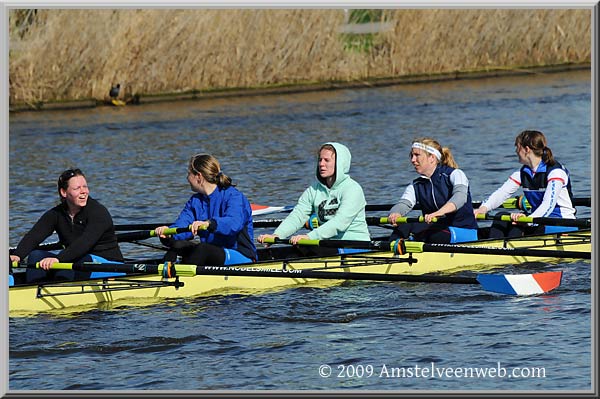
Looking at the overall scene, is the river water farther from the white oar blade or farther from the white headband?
the white headband

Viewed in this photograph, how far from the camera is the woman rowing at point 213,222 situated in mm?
10656

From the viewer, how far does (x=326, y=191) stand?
1145 centimetres

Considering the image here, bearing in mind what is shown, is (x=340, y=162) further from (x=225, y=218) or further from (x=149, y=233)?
(x=149, y=233)

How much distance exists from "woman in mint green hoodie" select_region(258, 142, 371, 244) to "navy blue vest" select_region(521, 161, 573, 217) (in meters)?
1.98

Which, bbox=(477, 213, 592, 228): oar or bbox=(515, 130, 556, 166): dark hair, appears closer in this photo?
bbox=(477, 213, 592, 228): oar

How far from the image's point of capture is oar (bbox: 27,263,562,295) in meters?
9.98

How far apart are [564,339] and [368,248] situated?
228cm

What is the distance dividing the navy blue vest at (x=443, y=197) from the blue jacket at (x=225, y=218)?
197 centimetres

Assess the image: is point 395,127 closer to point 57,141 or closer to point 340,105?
point 340,105

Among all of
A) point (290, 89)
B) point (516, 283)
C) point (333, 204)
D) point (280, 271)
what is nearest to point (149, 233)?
point (280, 271)

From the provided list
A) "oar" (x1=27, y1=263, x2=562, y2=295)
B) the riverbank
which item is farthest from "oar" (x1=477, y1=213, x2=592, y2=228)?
the riverbank

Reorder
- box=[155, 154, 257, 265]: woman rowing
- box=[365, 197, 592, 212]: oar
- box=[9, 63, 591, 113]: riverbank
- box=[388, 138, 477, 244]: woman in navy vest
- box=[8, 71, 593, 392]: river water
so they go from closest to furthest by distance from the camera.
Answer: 1. box=[8, 71, 593, 392]: river water
2. box=[155, 154, 257, 265]: woman rowing
3. box=[388, 138, 477, 244]: woman in navy vest
4. box=[365, 197, 592, 212]: oar
5. box=[9, 63, 591, 113]: riverbank

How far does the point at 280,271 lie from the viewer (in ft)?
33.9

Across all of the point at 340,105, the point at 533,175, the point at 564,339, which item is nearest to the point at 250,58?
the point at 340,105
